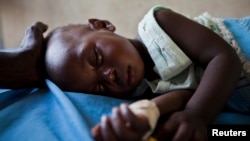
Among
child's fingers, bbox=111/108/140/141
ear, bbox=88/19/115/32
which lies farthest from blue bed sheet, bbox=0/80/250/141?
ear, bbox=88/19/115/32

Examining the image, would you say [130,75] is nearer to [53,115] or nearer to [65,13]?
[53,115]

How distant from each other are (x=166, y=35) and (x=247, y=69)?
8.6 inches

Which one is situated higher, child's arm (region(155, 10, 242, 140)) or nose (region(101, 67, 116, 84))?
child's arm (region(155, 10, 242, 140))

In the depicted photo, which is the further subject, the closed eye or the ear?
the ear

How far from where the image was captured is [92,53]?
2.89 feet

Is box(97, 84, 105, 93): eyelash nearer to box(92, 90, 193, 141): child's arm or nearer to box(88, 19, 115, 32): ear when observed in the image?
box(88, 19, 115, 32): ear

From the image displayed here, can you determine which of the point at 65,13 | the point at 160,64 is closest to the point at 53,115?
the point at 160,64

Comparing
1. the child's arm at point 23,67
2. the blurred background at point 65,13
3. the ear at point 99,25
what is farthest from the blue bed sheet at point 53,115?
the blurred background at point 65,13

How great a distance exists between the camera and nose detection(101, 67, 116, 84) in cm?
86

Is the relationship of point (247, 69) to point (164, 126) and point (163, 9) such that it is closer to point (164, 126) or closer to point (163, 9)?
point (163, 9)

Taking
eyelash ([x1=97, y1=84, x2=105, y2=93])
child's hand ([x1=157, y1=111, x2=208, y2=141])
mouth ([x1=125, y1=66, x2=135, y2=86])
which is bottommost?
eyelash ([x1=97, y1=84, x2=105, y2=93])

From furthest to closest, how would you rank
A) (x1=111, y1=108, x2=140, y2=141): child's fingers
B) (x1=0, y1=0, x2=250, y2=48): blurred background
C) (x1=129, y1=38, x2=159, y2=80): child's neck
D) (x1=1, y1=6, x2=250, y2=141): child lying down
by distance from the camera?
(x1=0, y1=0, x2=250, y2=48): blurred background
(x1=129, y1=38, x2=159, y2=80): child's neck
(x1=1, y1=6, x2=250, y2=141): child lying down
(x1=111, y1=108, x2=140, y2=141): child's fingers

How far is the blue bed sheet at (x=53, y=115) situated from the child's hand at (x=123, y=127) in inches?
4.9

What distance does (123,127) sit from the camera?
0.47 metres
